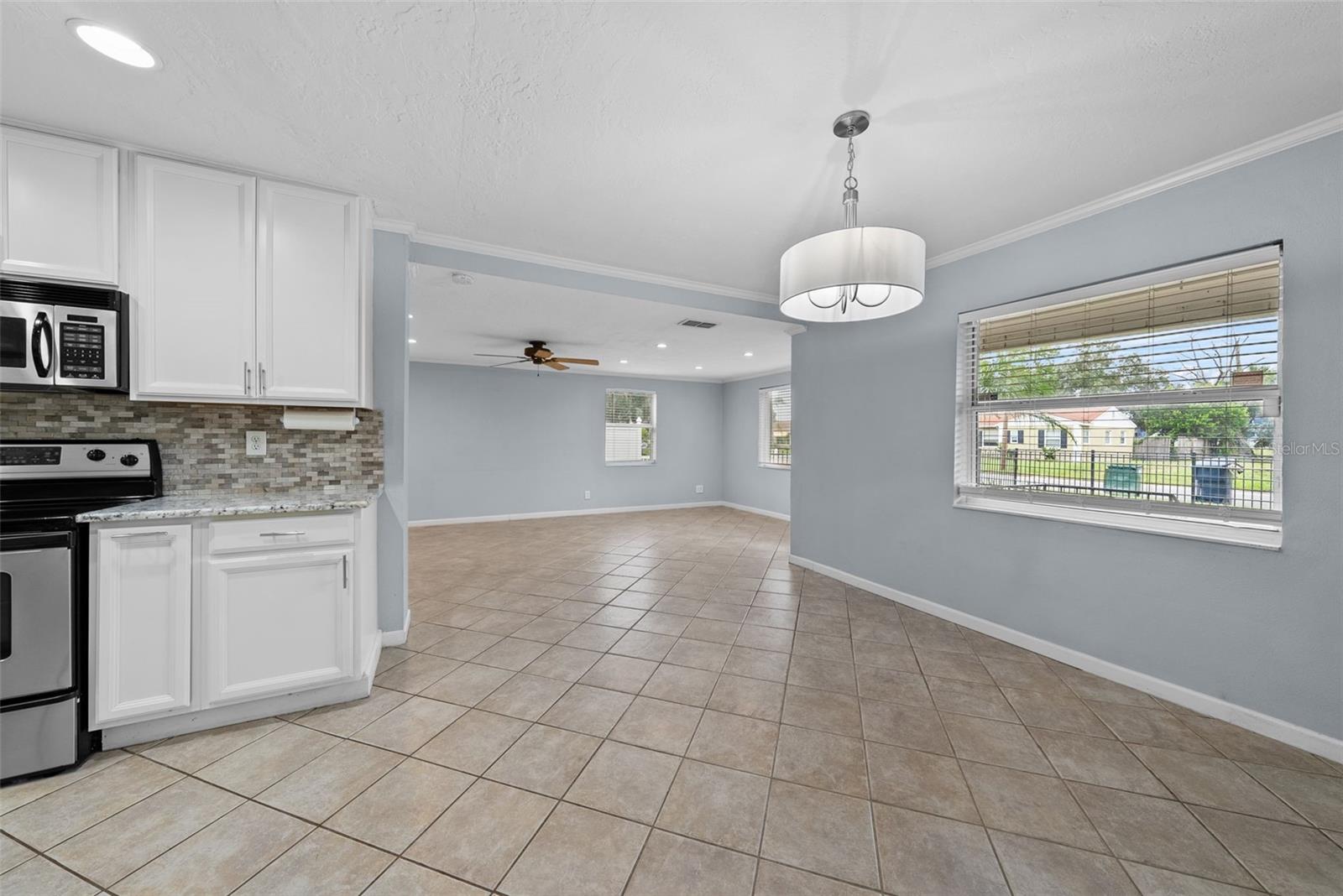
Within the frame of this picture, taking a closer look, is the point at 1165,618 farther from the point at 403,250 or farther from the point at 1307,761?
the point at 403,250

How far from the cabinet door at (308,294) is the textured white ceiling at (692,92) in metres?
0.16

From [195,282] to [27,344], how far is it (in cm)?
58

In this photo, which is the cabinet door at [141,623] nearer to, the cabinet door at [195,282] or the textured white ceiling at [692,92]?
the cabinet door at [195,282]

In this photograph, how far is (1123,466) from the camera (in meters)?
2.59

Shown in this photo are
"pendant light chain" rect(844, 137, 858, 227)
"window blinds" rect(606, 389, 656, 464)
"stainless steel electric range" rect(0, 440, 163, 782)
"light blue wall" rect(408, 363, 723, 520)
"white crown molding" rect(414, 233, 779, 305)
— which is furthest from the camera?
"window blinds" rect(606, 389, 656, 464)

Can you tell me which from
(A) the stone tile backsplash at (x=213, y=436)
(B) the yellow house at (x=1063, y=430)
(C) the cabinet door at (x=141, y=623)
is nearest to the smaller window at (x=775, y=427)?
(B) the yellow house at (x=1063, y=430)

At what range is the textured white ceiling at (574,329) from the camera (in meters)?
3.76

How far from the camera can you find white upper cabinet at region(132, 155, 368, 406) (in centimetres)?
215

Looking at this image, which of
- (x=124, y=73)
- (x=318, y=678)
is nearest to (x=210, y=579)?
(x=318, y=678)

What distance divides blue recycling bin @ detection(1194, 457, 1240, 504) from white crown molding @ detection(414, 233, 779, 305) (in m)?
2.88

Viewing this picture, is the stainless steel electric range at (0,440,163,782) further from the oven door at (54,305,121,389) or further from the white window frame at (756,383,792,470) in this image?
the white window frame at (756,383,792,470)

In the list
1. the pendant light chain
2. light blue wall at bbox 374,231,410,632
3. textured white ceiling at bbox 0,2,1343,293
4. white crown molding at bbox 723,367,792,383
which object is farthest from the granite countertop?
white crown molding at bbox 723,367,792,383

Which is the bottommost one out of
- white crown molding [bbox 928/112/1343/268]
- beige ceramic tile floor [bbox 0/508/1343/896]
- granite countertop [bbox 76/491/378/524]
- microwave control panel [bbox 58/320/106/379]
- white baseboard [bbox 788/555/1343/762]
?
beige ceramic tile floor [bbox 0/508/1343/896]

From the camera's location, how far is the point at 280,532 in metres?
2.11
